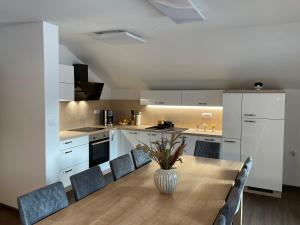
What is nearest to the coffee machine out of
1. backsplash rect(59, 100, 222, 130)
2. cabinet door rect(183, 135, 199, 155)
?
backsplash rect(59, 100, 222, 130)

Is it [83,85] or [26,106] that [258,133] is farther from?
[26,106]

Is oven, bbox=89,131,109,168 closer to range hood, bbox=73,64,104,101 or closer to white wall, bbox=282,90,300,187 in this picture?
range hood, bbox=73,64,104,101

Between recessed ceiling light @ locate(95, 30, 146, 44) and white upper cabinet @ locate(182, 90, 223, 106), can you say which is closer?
recessed ceiling light @ locate(95, 30, 146, 44)

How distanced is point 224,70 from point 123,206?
3257 mm

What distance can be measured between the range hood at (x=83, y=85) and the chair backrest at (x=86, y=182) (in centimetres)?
259

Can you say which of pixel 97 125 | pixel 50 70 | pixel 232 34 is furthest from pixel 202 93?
pixel 50 70

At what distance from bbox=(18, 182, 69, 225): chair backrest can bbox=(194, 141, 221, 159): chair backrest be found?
2360 millimetres

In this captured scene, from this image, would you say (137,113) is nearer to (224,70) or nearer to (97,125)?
(97,125)

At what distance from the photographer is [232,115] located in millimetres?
4445

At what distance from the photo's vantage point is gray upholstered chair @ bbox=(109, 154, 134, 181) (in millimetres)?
2797

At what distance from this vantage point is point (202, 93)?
5.00m

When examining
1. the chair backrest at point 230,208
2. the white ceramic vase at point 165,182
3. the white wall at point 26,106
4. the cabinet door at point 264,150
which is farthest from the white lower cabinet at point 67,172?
the chair backrest at point 230,208

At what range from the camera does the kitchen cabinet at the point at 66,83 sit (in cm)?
438

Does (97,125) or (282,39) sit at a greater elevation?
(282,39)
